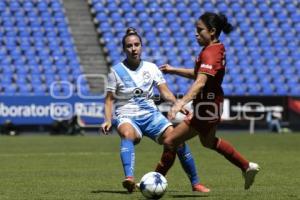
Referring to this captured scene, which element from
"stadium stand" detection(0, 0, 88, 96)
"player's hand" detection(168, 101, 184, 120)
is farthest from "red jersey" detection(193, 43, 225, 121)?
"stadium stand" detection(0, 0, 88, 96)

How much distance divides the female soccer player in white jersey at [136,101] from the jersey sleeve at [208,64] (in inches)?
40.1

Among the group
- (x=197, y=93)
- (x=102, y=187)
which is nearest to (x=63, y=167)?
(x=102, y=187)

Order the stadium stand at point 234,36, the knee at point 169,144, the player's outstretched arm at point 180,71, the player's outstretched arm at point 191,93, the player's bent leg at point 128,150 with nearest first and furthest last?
1. the player's outstretched arm at point 191,93
2. the knee at point 169,144
3. the player's bent leg at point 128,150
4. the player's outstretched arm at point 180,71
5. the stadium stand at point 234,36

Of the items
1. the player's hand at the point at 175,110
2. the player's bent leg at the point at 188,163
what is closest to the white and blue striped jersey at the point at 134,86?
the player's bent leg at the point at 188,163

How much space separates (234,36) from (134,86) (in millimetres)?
25866

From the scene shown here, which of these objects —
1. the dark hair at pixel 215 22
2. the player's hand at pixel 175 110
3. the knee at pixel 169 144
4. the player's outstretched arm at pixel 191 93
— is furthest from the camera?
the knee at pixel 169 144

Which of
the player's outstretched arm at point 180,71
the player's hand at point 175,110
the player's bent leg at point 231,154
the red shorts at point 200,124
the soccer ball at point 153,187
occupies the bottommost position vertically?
the soccer ball at point 153,187

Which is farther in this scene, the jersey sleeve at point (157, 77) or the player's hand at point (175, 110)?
the jersey sleeve at point (157, 77)

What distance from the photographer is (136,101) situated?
951 centimetres

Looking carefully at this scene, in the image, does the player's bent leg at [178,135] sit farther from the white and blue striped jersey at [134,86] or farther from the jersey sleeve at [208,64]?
the white and blue striped jersey at [134,86]

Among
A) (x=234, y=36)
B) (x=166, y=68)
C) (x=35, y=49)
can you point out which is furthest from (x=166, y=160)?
(x=234, y=36)

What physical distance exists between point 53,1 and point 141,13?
3940 millimetres

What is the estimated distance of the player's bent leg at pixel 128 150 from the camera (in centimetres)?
902

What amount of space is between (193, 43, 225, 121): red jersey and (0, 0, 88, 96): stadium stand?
20.1m
